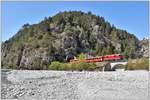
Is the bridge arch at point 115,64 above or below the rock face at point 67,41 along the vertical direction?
below

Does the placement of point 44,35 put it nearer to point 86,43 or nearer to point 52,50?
point 52,50

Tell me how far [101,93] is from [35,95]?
7.29 ft

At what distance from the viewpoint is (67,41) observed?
6569 centimetres

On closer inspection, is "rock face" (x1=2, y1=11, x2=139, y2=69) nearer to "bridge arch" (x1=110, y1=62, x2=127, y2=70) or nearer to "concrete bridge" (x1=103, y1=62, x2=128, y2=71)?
"bridge arch" (x1=110, y1=62, x2=127, y2=70)

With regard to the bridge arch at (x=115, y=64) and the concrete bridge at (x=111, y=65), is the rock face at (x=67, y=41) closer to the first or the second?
the bridge arch at (x=115, y=64)

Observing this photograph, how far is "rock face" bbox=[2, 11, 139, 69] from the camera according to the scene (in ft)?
174

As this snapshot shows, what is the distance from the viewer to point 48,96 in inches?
349

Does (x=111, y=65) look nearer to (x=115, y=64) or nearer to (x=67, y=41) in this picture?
(x=115, y=64)

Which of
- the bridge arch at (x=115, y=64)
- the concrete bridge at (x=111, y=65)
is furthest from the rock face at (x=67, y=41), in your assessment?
the concrete bridge at (x=111, y=65)

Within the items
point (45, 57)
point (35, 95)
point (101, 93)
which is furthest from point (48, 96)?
point (45, 57)

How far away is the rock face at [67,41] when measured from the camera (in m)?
53.2

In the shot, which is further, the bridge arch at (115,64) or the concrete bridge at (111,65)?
the bridge arch at (115,64)

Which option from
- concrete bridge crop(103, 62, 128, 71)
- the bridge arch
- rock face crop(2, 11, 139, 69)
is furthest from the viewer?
rock face crop(2, 11, 139, 69)

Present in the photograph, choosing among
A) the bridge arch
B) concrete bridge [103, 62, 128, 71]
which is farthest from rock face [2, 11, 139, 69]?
concrete bridge [103, 62, 128, 71]
